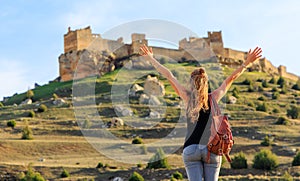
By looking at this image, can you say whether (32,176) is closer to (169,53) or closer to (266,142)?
(266,142)

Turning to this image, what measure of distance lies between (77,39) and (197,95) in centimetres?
6864

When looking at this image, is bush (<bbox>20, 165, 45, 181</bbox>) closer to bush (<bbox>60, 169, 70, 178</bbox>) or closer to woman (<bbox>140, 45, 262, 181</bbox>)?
bush (<bbox>60, 169, 70, 178</bbox>)

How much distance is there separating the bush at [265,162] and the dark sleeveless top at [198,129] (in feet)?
77.2

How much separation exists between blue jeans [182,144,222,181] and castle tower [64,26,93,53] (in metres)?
68.2

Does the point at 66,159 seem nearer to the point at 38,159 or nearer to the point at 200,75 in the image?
the point at 38,159

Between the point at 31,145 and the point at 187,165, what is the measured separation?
102 ft

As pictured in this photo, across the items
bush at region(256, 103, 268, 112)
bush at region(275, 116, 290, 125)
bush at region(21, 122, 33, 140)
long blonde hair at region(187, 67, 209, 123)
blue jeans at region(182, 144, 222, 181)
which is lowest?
blue jeans at region(182, 144, 222, 181)

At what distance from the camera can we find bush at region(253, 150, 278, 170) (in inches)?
1086

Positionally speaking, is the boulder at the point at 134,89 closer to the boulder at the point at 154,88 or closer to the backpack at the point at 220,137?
the boulder at the point at 154,88

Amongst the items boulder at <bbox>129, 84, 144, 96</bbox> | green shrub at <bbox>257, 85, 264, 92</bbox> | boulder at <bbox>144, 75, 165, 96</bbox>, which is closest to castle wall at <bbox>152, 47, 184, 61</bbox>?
green shrub at <bbox>257, 85, 264, 92</bbox>

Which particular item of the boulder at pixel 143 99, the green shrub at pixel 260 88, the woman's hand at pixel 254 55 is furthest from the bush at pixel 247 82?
the woman's hand at pixel 254 55

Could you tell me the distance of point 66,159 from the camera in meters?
32.2

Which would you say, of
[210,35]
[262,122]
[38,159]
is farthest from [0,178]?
[210,35]

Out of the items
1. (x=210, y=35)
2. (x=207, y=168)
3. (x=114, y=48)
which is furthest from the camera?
(x=210, y=35)
